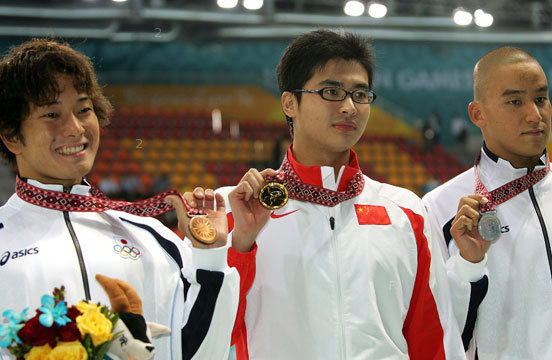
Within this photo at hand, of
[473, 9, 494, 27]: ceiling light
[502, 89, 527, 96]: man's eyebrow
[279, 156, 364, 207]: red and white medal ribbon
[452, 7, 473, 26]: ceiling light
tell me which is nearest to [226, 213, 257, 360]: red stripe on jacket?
[279, 156, 364, 207]: red and white medal ribbon

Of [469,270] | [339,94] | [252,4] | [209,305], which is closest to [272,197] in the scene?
[209,305]

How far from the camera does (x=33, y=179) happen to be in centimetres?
240

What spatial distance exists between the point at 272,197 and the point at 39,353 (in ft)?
3.26

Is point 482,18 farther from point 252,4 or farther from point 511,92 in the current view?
point 511,92

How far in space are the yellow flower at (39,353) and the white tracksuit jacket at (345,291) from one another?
0.99 meters

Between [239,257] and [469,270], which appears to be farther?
[469,270]

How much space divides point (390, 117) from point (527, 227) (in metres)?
16.7

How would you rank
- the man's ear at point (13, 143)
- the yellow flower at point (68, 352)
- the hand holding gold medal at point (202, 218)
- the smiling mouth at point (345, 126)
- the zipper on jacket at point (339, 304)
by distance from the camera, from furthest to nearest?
the smiling mouth at point (345, 126)
the zipper on jacket at point (339, 304)
the man's ear at point (13, 143)
the hand holding gold medal at point (202, 218)
the yellow flower at point (68, 352)

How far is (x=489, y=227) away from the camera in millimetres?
2658

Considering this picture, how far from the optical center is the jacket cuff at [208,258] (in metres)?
2.28

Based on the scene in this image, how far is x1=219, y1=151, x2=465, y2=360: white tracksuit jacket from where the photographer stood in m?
2.53

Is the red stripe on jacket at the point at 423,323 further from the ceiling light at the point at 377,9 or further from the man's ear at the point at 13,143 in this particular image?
the ceiling light at the point at 377,9

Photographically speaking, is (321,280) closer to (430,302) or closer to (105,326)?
(430,302)

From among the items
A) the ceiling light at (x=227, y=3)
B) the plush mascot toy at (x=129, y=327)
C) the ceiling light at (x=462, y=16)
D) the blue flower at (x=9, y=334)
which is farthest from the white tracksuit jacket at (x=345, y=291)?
the ceiling light at (x=462, y=16)
